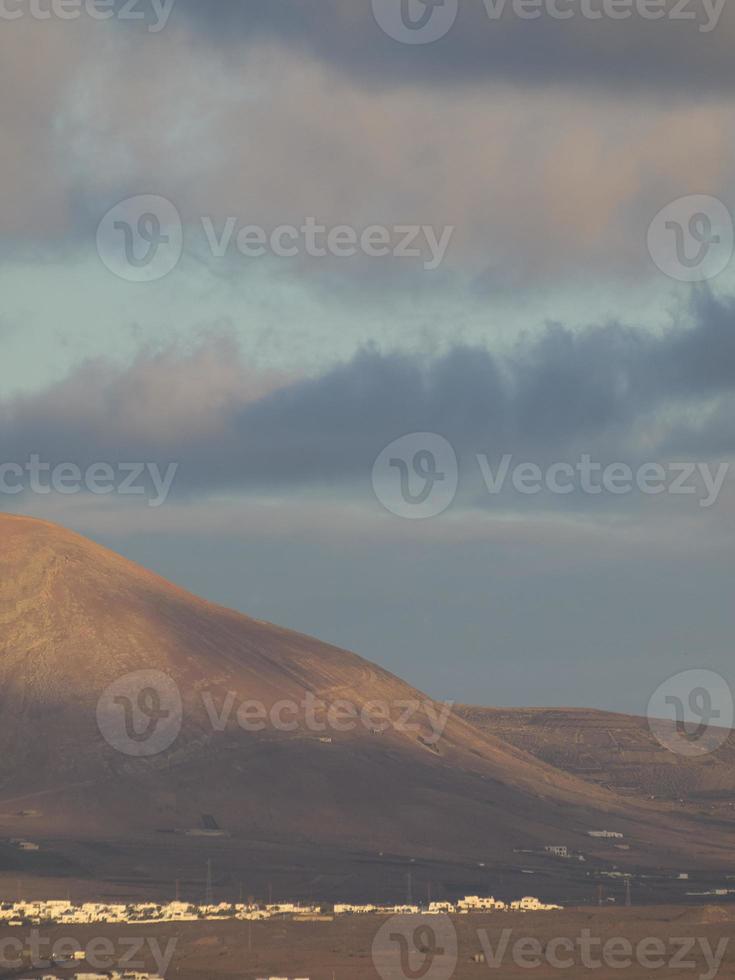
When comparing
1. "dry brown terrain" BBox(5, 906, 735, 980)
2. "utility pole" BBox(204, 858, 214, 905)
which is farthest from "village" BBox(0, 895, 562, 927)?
"dry brown terrain" BBox(5, 906, 735, 980)

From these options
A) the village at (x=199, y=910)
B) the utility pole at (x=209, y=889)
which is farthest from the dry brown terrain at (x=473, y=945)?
the utility pole at (x=209, y=889)

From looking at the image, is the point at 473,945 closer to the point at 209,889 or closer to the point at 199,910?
the point at 199,910

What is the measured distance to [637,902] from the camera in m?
176

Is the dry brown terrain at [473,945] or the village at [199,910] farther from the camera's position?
the village at [199,910]

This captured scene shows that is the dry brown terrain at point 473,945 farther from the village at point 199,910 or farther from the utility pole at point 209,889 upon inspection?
the utility pole at point 209,889

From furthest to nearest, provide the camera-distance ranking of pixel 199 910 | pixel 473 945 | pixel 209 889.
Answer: pixel 209 889 < pixel 199 910 < pixel 473 945

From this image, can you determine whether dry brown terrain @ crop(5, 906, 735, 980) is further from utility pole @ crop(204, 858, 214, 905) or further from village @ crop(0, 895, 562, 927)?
utility pole @ crop(204, 858, 214, 905)

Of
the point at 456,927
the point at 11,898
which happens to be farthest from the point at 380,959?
the point at 11,898

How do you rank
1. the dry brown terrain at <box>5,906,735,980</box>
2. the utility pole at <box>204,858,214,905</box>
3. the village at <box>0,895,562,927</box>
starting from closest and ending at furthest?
the dry brown terrain at <box>5,906,735,980</box>, the village at <box>0,895,562,927</box>, the utility pole at <box>204,858,214,905</box>

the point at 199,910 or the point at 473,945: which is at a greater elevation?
the point at 199,910

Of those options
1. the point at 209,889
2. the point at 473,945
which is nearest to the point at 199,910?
the point at 209,889

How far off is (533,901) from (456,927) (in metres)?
33.4

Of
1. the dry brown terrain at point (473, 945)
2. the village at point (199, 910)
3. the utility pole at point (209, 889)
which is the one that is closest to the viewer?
the dry brown terrain at point (473, 945)

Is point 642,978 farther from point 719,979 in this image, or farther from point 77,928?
point 77,928
